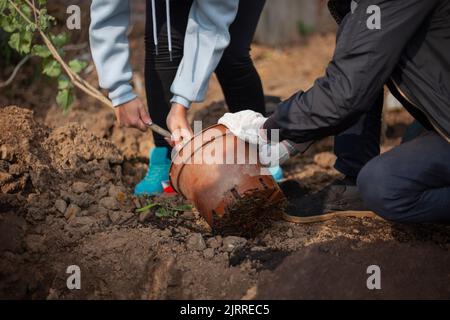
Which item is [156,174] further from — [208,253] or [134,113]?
[208,253]

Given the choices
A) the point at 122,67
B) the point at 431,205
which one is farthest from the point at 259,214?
the point at 122,67

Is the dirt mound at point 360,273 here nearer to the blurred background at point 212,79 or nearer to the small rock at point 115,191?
the small rock at point 115,191

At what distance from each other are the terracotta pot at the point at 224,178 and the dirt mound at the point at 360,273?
252mm

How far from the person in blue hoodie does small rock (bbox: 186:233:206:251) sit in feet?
1.19

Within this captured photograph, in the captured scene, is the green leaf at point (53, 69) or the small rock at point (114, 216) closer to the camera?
the small rock at point (114, 216)

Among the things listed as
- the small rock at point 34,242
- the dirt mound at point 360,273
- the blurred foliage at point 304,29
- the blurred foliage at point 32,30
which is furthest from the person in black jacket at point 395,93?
the blurred foliage at point 304,29

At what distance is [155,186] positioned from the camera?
2.59 meters

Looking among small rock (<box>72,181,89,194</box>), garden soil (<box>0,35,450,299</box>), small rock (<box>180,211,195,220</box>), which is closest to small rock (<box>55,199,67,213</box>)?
garden soil (<box>0,35,450,299</box>)

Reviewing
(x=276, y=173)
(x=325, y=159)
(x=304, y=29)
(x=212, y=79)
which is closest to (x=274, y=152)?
(x=276, y=173)

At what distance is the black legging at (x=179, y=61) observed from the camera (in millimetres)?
2385

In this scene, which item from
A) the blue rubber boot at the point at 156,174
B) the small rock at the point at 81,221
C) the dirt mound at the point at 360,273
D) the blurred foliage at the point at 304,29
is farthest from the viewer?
the blurred foliage at the point at 304,29

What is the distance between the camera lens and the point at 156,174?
8.64 feet
